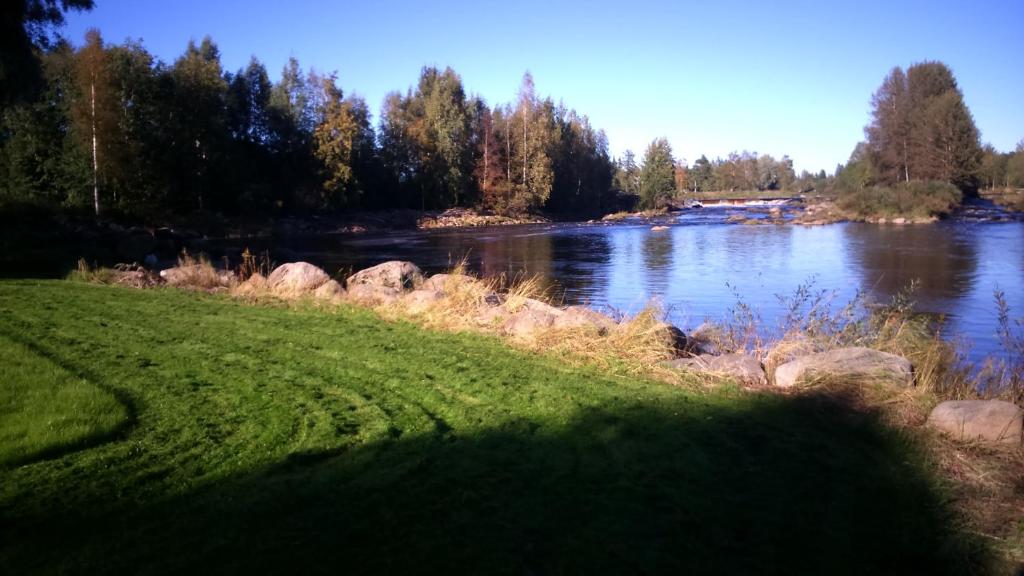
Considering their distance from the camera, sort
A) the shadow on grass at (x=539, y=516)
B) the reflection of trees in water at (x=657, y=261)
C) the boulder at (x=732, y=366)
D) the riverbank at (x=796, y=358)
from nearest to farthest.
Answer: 1. the shadow on grass at (x=539, y=516)
2. the riverbank at (x=796, y=358)
3. the boulder at (x=732, y=366)
4. the reflection of trees in water at (x=657, y=261)

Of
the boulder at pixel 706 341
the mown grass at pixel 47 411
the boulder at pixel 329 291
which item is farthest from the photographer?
the boulder at pixel 329 291

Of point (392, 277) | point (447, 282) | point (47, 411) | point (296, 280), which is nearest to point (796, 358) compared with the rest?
point (447, 282)

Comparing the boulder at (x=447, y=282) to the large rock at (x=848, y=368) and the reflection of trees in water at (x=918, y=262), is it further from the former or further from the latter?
the reflection of trees in water at (x=918, y=262)

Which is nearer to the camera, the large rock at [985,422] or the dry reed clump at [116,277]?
the large rock at [985,422]

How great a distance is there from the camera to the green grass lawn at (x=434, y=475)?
11.2 ft

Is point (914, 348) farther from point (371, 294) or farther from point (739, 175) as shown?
point (739, 175)

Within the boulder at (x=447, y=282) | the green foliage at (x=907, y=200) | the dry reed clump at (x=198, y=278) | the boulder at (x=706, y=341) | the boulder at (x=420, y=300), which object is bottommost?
the boulder at (x=706, y=341)

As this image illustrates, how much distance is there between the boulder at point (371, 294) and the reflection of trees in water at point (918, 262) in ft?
39.4

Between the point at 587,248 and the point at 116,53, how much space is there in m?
31.2

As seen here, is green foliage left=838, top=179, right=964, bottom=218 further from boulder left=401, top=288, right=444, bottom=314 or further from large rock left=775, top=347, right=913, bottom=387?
large rock left=775, top=347, right=913, bottom=387

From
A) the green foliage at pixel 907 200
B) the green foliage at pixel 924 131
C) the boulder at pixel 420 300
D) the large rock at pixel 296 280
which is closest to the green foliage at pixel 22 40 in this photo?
the large rock at pixel 296 280

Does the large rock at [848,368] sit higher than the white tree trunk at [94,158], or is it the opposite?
the white tree trunk at [94,158]

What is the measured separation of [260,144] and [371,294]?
4817 centimetres

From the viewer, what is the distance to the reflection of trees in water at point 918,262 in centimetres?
1816
